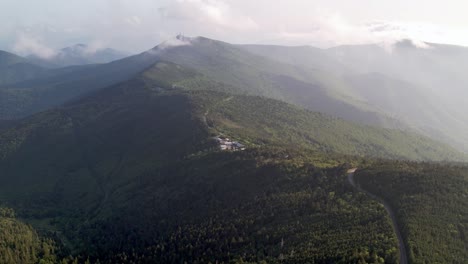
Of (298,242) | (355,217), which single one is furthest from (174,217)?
(355,217)

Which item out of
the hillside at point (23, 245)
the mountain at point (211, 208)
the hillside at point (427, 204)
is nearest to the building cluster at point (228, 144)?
the mountain at point (211, 208)

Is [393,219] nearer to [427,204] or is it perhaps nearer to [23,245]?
[427,204]

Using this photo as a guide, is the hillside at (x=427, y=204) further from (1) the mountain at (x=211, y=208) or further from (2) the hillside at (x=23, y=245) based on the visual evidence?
(2) the hillside at (x=23, y=245)

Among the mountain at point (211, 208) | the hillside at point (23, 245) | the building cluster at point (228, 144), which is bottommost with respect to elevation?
the hillside at point (23, 245)

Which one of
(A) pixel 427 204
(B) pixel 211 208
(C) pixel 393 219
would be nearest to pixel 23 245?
(B) pixel 211 208

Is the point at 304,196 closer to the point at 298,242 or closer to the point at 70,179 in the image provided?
the point at 298,242

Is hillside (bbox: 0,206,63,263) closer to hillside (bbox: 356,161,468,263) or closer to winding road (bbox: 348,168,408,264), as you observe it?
winding road (bbox: 348,168,408,264)
